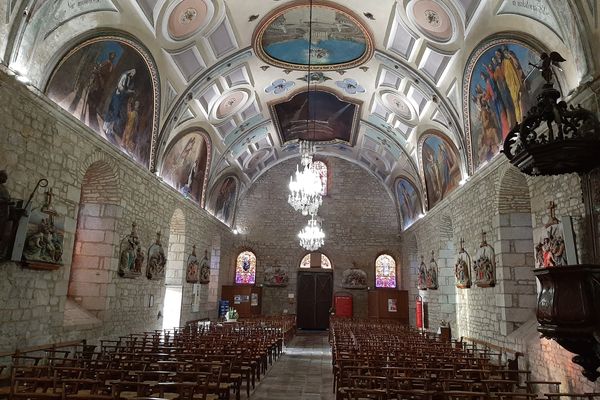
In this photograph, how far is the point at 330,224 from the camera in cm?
2355

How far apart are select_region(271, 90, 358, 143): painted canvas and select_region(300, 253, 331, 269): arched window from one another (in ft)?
21.4

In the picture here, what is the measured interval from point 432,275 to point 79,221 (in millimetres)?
11785

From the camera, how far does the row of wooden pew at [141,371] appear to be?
4.69 metres

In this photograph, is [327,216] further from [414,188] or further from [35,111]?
[35,111]

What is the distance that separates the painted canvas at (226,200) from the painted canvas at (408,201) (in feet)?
26.3

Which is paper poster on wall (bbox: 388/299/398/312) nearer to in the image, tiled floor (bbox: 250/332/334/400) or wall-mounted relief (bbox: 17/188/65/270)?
tiled floor (bbox: 250/332/334/400)

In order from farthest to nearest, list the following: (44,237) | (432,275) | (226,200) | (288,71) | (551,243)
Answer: (226,200)
(432,275)
(288,71)
(44,237)
(551,243)

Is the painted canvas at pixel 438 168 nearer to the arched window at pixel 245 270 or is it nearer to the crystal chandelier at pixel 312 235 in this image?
the crystal chandelier at pixel 312 235

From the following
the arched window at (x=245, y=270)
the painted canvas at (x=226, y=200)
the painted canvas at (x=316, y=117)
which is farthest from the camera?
the arched window at (x=245, y=270)

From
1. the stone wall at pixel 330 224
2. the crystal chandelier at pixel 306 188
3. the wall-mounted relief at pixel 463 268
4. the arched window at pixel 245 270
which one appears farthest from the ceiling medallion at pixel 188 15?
the arched window at pixel 245 270

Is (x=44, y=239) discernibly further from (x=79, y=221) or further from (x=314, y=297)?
(x=314, y=297)

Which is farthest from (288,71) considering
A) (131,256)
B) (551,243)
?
(551,243)

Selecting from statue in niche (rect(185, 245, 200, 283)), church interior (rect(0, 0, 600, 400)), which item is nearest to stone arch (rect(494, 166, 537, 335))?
church interior (rect(0, 0, 600, 400))

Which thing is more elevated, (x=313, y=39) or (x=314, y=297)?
(x=313, y=39)
